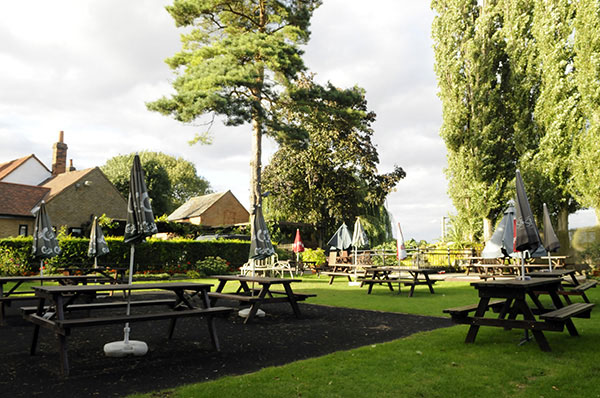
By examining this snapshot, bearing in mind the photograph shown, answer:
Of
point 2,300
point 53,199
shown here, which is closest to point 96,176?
point 53,199

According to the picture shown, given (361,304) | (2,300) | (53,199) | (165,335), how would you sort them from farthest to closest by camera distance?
(53,199) < (361,304) < (2,300) < (165,335)

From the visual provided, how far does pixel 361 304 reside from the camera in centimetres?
1062

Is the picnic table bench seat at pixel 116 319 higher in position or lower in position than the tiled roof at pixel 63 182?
lower

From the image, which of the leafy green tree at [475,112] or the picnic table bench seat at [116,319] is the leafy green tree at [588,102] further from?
the picnic table bench seat at [116,319]

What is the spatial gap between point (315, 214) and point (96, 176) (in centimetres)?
1701

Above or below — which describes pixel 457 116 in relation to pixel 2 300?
above

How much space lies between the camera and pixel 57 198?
3061 centimetres

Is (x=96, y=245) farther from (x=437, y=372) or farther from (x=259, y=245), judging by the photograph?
(x=437, y=372)

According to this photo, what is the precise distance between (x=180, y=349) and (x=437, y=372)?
128 inches

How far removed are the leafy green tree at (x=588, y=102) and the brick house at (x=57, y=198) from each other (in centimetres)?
3109

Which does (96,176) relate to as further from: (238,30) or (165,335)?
(165,335)

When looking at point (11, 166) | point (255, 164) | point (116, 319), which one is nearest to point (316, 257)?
point (255, 164)

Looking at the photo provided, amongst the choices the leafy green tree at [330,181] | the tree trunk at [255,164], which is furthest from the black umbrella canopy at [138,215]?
the leafy green tree at [330,181]

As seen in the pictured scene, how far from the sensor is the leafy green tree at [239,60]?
19.5 meters
